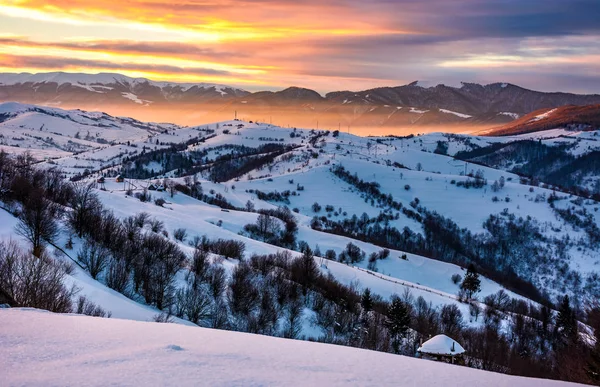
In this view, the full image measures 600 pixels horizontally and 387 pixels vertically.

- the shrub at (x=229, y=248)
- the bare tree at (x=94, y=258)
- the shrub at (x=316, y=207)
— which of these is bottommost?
the shrub at (x=316, y=207)

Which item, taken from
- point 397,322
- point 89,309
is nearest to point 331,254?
point 397,322

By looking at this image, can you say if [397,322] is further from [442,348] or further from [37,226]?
[37,226]

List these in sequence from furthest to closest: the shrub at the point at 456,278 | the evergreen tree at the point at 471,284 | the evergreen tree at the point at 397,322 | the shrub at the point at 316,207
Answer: the shrub at the point at 316,207 → the shrub at the point at 456,278 → the evergreen tree at the point at 471,284 → the evergreen tree at the point at 397,322

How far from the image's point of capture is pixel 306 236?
117 m

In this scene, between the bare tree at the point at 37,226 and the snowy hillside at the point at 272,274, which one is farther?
the snowy hillside at the point at 272,274

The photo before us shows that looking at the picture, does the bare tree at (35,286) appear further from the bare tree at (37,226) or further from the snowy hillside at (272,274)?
the bare tree at (37,226)

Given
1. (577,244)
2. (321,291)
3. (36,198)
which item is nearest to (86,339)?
(36,198)

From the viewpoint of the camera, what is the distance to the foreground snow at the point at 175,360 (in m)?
11.8

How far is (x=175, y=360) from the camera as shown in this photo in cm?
1330

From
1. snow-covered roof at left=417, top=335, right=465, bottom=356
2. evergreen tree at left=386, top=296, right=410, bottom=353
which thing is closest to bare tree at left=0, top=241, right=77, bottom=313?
snow-covered roof at left=417, top=335, right=465, bottom=356

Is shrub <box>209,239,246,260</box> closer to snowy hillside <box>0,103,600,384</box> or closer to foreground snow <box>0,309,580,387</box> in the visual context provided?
snowy hillside <box>0,103,600,384</box>

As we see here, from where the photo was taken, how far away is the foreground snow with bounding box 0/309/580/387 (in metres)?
11.8

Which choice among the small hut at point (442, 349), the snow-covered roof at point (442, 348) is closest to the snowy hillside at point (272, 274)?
the small hut at point (442, 349)

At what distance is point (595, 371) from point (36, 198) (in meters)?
47.9
